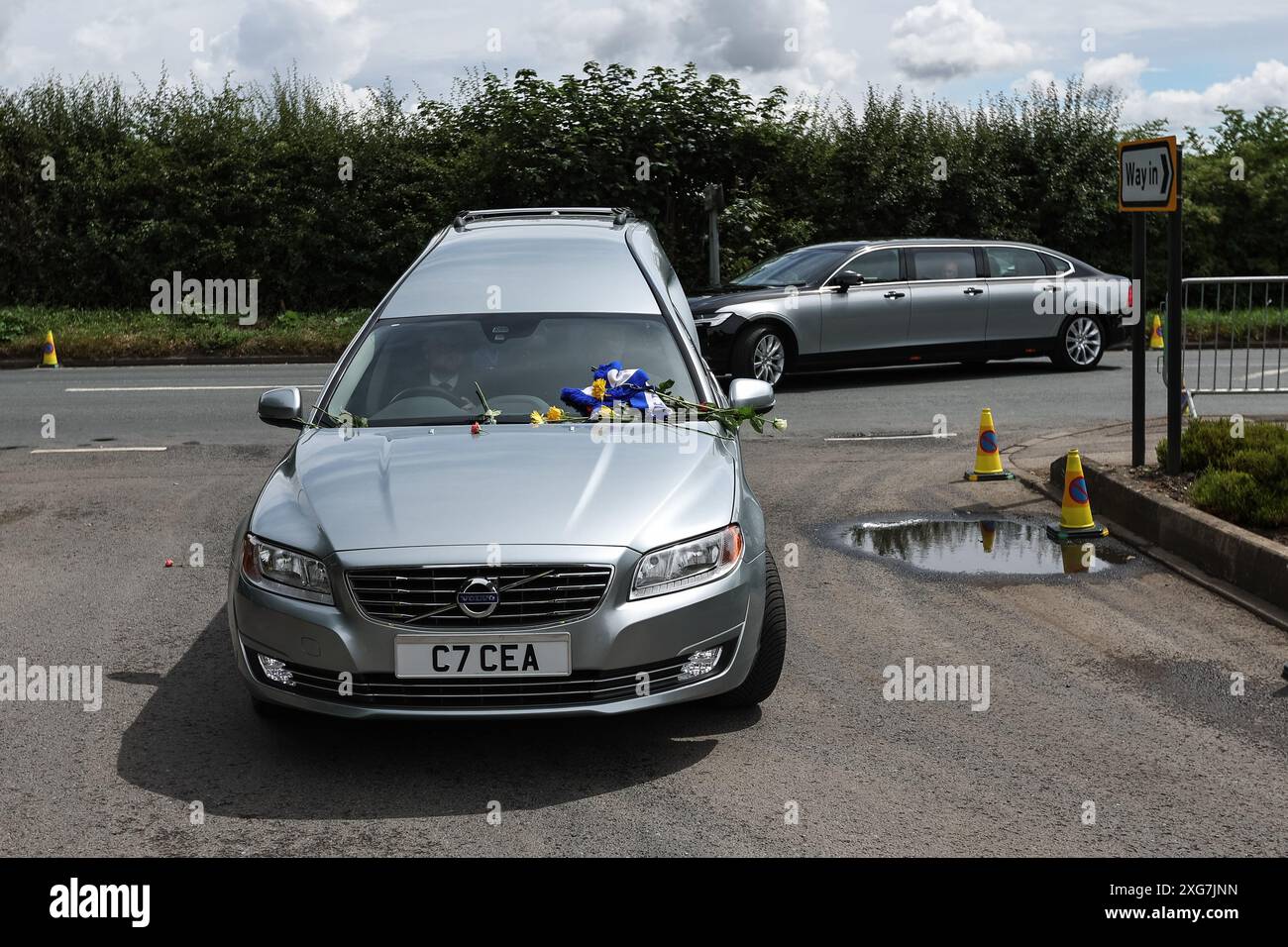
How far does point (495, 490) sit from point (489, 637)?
2.09ft

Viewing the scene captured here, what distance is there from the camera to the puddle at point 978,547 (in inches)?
315

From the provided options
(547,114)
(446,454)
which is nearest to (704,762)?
(446,454)

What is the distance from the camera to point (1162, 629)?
672 cm

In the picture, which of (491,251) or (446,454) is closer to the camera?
(446,454)

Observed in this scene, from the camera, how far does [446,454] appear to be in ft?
18.3

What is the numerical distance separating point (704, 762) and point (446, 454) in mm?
1547

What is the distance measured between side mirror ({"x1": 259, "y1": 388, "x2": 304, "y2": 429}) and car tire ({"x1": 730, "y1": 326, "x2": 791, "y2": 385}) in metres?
9.05

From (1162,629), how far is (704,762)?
2.77m

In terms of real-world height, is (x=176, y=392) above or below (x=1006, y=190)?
below

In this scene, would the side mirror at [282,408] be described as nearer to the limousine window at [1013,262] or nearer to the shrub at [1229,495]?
the shrub at [1229,495]

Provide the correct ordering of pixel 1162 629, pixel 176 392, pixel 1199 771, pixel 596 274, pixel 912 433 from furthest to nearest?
pixel 176 392, pixel 912 433, pixel 596 274, pixel 1162 629, pixel 1199 771

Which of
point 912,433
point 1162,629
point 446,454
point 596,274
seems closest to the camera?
point 446,454
